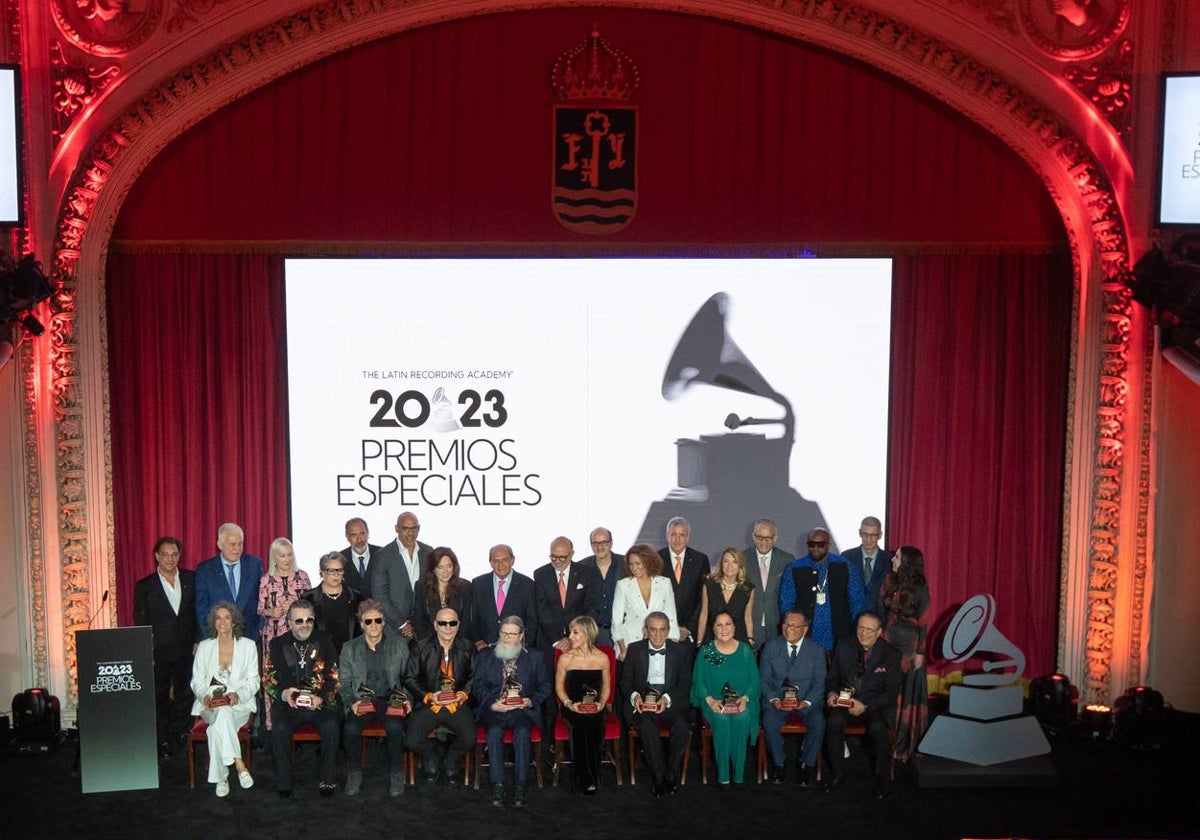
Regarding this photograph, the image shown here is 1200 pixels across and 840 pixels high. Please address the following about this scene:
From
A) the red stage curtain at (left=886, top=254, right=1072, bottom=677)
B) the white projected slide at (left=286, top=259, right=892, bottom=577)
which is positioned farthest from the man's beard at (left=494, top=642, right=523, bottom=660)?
the red stage curtain at (left=886, top=254, right=1072, bottom=677)

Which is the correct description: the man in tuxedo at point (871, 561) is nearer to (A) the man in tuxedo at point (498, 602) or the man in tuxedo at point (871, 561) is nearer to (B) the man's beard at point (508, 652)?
(A) the man in tuxedo at point (498, 602)

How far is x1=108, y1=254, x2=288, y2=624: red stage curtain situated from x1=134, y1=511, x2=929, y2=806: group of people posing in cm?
113

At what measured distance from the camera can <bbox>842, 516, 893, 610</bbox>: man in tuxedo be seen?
7.67 m

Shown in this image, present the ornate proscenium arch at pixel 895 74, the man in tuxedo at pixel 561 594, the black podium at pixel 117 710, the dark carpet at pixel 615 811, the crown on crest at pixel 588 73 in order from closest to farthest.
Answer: the dark carpet at pixel 615 811 < the black podium at pixel 117 710 < the man in tuxedo at pixel 561 594 < the ornate proscenium arch at pixel 895 74 < the crown on crest at pixel 588 73

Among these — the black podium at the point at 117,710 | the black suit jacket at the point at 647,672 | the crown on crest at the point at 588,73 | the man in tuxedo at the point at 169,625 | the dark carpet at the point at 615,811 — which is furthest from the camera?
the crown on crest at the point at 588,73

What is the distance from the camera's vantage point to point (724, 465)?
8.62 metres

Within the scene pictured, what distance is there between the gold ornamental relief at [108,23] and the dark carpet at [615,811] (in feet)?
14.5

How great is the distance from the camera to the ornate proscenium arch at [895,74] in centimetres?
787

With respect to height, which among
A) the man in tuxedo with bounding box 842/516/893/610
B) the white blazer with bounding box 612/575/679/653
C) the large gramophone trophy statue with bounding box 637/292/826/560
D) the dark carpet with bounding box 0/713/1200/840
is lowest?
the dark carpet with bounding box 0/713/1200/840

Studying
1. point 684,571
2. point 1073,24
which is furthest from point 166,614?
point 1073,24

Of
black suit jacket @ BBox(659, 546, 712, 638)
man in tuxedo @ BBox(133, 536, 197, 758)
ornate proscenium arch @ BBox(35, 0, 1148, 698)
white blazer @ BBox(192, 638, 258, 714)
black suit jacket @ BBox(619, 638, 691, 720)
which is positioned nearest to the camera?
white blazer @ BBox(192, 638, 258, 714)

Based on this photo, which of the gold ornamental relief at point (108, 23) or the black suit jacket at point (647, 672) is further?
the gold ornamental relief at point (108, 23)

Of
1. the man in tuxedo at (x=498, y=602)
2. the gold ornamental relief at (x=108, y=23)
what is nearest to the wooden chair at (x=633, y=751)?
the man in tuxedo at (x=498, y=602)

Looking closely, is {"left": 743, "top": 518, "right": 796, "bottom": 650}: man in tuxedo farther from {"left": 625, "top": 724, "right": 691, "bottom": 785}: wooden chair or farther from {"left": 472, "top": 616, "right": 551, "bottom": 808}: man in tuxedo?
{"left": 472, "top": 616, "right": 551, "bottom": 808}: man in tuxedo
